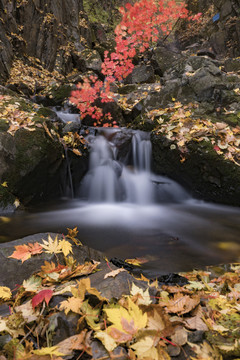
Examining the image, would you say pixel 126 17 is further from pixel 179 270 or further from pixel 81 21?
pixel 179 270

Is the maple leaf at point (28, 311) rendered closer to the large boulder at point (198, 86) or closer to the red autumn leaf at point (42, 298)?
the red autumn leaf at point (42, 298)

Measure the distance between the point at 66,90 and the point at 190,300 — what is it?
9.92m

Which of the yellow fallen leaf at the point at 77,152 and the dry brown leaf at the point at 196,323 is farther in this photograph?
the yellow fallen leaf at the point at 77,152

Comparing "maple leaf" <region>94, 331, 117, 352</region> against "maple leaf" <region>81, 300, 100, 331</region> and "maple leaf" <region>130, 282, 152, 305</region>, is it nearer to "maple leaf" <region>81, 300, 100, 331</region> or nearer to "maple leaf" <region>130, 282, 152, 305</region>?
"maple leaf" <region>81, 300, 100, 331</region>

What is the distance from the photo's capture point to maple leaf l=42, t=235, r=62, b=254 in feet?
6.35

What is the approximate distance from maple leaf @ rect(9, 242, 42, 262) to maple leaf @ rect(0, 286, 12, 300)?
0.26m

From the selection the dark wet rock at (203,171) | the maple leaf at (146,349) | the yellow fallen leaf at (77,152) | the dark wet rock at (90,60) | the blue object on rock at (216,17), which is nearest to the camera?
the maple leaf at (146,349)

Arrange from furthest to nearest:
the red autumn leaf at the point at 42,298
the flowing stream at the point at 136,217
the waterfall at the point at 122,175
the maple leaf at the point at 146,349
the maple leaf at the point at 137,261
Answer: the waterfall at the point at 122,175, the flowing stream at the point at 136,217, the maple leaf at the point at 137,261, the red autumn leaf at the point at 42,298, the maple leaf at the point at 146,349

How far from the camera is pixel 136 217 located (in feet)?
15.0

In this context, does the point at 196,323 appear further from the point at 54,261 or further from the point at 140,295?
the point at 54,261

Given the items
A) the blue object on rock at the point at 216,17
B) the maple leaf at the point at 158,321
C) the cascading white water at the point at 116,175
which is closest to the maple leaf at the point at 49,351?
the maple leaf at the point at 158,321

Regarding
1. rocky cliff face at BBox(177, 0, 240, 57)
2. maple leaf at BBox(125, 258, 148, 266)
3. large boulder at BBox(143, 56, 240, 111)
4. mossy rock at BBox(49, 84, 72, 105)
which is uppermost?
rocky cliff face at BBox(177, 0, 240, 57)

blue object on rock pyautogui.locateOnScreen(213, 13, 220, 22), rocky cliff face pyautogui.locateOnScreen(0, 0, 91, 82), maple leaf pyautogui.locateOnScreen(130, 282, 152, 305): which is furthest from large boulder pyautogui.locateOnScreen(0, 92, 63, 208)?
blue object on rock pyautogui.locateOnScreen(213, 13, 220, 22)

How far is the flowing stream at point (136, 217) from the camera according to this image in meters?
2.94
